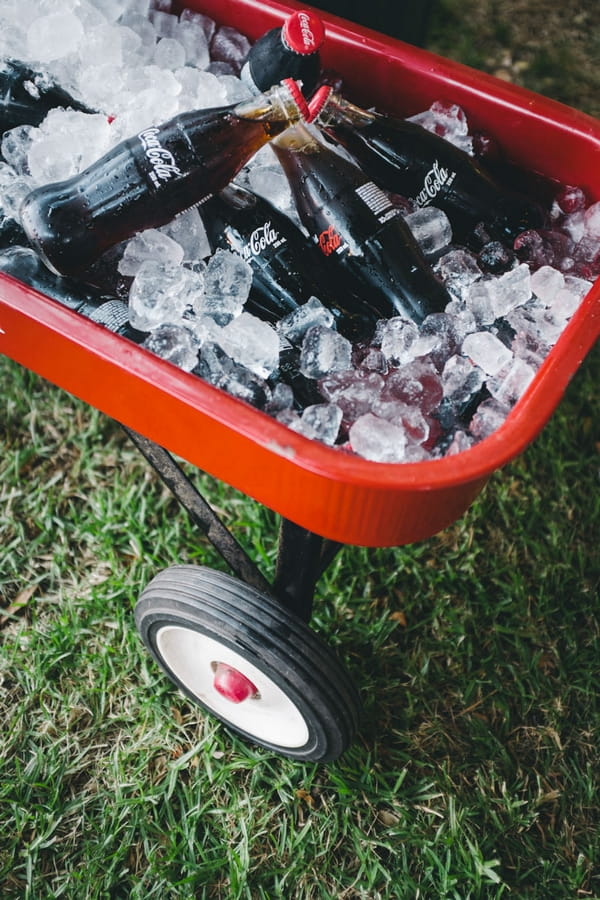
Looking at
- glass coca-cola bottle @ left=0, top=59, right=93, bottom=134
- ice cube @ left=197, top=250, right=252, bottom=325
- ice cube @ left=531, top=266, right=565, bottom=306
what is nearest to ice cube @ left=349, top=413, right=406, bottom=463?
ice cube @ left=197, top=250, right=252, bottom=325

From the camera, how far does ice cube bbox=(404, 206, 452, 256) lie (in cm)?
152

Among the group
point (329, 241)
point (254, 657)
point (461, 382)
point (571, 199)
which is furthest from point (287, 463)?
point (571, 199)

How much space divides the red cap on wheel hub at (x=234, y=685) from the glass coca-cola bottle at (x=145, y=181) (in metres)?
0.83

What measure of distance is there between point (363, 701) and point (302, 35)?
1.42 meters

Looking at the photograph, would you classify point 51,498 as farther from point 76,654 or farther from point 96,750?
point 96,750

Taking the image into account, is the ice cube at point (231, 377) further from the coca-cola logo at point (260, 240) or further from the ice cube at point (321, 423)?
the coca-cola logo at point (260, 240)

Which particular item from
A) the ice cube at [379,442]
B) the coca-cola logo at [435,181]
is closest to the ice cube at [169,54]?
the coca-cola logo at [435,181]

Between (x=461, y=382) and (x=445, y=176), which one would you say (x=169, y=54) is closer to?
A: (x=445, y=176)

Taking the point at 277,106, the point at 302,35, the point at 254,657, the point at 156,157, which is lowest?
the point at 254,657

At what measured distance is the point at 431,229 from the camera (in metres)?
1.53

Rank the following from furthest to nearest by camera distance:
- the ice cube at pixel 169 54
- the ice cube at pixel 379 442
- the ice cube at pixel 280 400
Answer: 1. the ice cube at pixel 169 54
2. the ice cube at pixel 280 400
3. the ice cube at pixel 379 442

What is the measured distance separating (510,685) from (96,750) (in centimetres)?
100

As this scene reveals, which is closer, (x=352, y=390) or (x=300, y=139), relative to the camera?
(x=352, y=390)

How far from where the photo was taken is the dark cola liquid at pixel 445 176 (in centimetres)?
162
